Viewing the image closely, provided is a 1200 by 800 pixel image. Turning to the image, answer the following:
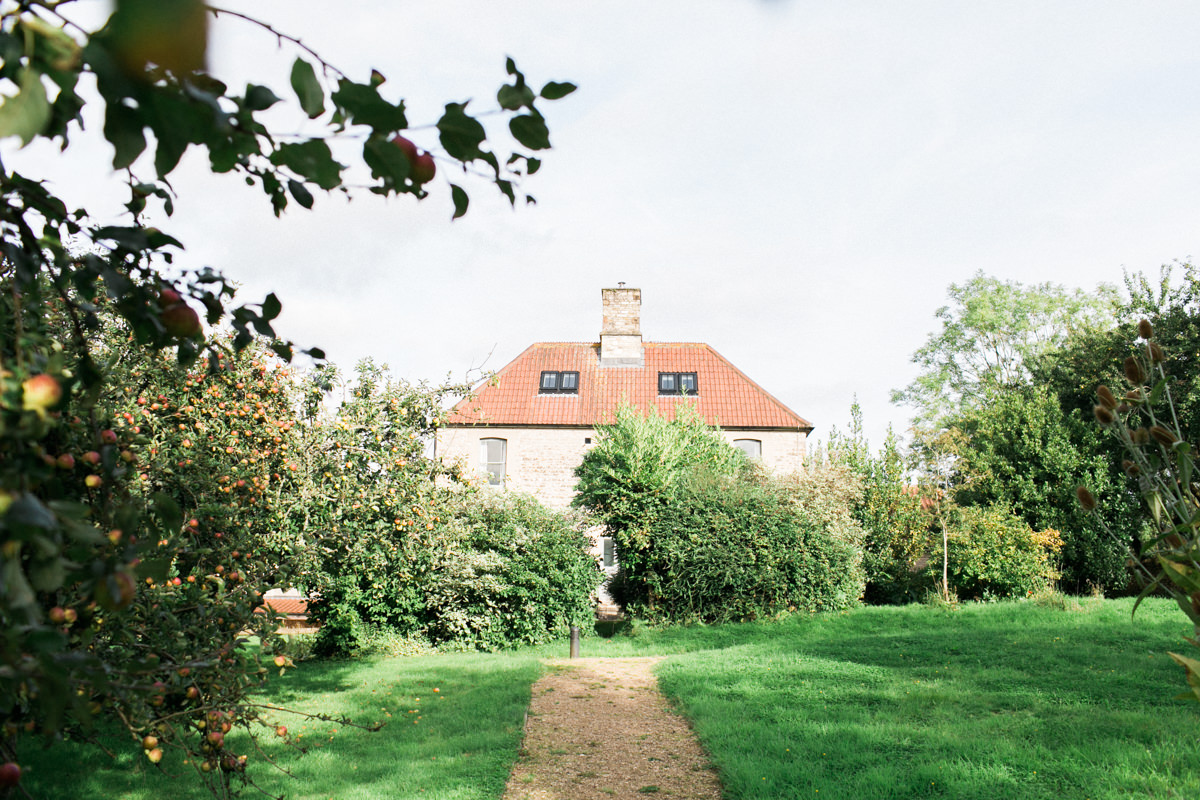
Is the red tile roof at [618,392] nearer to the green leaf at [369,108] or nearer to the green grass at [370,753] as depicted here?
the green grass at [370,753]

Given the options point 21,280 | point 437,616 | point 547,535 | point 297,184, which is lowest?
point 437,616

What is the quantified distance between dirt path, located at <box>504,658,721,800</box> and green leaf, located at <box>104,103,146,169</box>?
5.49 meters

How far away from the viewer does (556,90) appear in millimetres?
1560

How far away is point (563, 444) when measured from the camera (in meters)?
23.7

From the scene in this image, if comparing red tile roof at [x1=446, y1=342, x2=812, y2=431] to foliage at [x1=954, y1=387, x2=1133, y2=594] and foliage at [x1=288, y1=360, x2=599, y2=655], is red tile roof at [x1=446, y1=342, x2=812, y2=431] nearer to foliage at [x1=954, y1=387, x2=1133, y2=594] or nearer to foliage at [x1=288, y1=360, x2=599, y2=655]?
foliage at [x1=954, y1=387, x2=1133, y2=594]

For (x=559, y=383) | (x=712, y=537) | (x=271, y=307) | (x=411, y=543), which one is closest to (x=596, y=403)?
(x=559, y=383)

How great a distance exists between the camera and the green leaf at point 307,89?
1.32 metres

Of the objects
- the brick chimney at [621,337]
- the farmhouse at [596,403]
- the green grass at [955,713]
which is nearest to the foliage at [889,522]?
the farmhouse at [596,403]

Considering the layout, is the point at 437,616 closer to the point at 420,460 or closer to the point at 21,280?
the point at 420,460

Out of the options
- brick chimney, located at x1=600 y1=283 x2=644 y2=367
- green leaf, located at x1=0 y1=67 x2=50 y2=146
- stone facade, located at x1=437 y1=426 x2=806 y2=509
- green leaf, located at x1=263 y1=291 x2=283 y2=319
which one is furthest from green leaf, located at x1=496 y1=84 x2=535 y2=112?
brick chimney, located at x1=600 y1=283 x2=644 y2=367

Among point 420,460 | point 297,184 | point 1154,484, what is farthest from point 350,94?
point 420,460

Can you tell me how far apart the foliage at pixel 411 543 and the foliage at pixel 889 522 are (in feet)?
24.7

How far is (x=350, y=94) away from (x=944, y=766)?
19.5 ft

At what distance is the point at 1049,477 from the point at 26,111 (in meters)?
21.5
